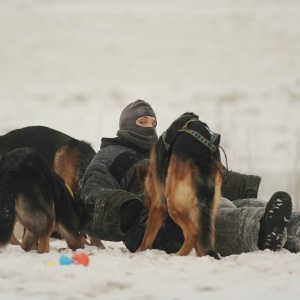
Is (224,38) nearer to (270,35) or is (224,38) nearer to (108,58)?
(270,35)

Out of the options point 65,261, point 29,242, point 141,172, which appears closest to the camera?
point 65,261

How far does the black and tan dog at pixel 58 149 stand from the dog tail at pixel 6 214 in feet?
7.00

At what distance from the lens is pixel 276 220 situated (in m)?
4.02

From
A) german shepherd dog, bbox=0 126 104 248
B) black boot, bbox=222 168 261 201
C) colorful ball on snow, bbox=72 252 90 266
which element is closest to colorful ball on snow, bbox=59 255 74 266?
colorful ball on snow, bbox=72 252 90 266

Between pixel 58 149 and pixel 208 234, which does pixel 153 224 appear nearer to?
pixel 208 234

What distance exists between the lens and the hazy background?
14.3 meters

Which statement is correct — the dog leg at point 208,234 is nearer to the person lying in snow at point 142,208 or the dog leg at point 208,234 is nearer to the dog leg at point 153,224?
the person lying in snow at point 142,208

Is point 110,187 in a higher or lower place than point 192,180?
lower

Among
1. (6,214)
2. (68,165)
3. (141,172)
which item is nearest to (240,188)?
(141,172)

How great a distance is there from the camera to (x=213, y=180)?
13.1 feet

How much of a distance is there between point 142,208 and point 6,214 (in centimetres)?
99

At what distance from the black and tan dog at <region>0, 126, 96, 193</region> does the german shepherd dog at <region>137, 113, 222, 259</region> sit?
7.74ft

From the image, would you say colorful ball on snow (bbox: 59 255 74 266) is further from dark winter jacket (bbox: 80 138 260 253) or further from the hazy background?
the hazy background

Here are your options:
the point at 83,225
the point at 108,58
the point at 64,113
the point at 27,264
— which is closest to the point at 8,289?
the point at 27,264
